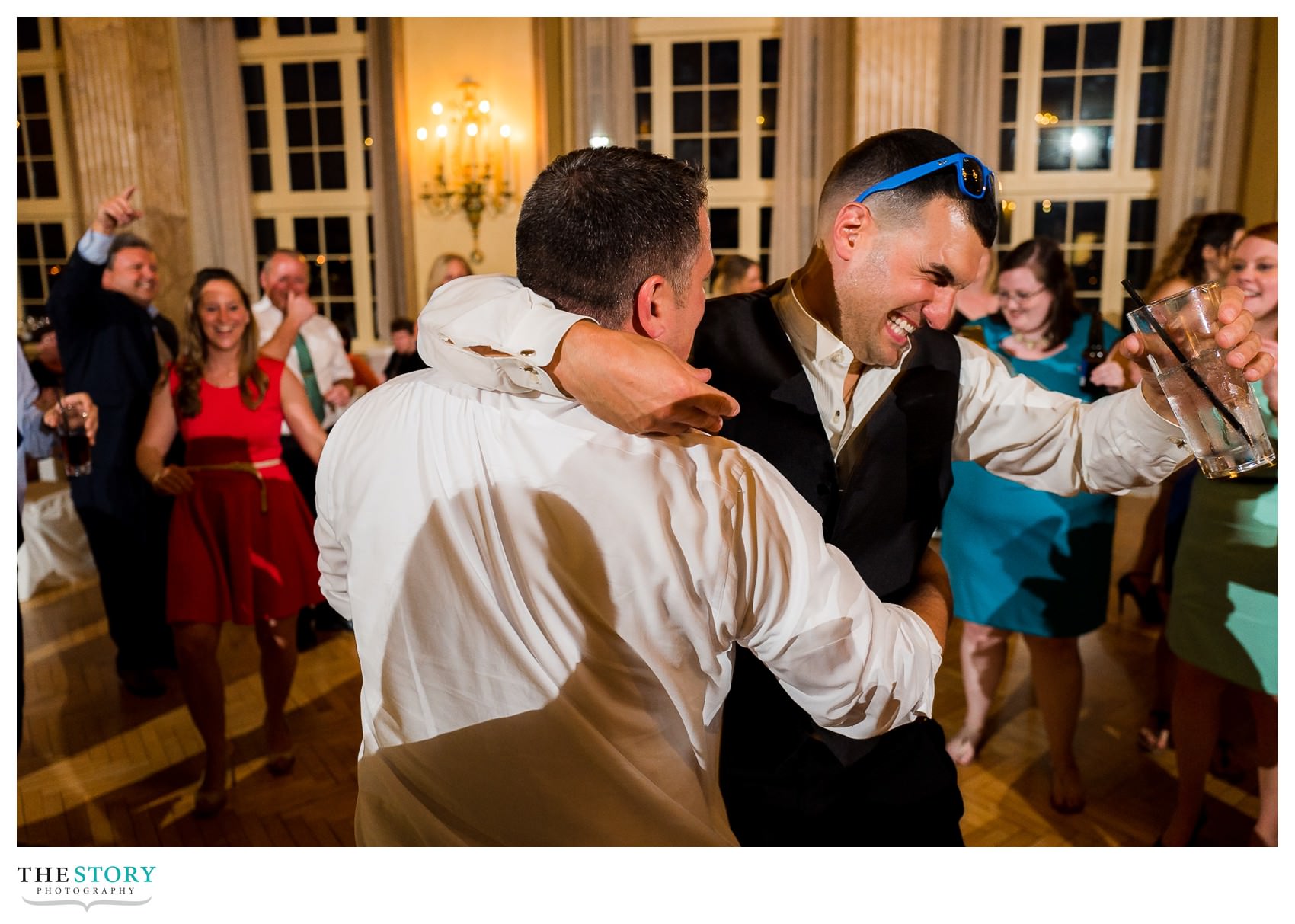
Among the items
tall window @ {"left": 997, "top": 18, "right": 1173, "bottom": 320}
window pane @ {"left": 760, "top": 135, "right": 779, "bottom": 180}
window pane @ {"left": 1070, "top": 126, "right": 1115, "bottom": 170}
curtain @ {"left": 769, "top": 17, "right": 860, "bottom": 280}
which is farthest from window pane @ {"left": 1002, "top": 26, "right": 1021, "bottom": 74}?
window pane @ {"left": 760, "top": 135, "right": 779, "bottom": 180}

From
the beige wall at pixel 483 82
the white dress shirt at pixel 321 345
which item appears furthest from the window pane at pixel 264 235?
the white dress shirt at pixel 321 345

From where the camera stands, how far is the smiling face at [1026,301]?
8.47 ft

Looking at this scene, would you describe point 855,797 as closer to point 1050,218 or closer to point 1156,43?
point 1050,218

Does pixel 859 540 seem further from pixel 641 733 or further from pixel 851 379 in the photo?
pixel 641 733

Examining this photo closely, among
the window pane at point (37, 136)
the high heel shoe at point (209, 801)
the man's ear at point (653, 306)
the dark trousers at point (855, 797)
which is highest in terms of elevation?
the window pane at point (37, 136)

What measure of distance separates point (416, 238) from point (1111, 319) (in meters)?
5.86

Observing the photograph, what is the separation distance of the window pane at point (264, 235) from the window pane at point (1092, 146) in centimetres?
709

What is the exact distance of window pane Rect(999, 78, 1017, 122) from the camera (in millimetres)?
7180

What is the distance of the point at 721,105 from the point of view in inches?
297

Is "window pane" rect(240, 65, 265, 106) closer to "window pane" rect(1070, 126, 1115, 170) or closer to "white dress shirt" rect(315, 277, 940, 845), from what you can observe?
"window pane" rect(1070, 126, 1115, 170)

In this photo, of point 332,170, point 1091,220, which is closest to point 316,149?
point 332,170

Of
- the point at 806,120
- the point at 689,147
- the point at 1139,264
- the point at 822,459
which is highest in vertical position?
the point at 806,120

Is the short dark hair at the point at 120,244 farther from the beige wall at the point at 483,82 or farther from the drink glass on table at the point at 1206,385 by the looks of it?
the beige wall at the point at 483,82

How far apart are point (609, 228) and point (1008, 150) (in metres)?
7.49
